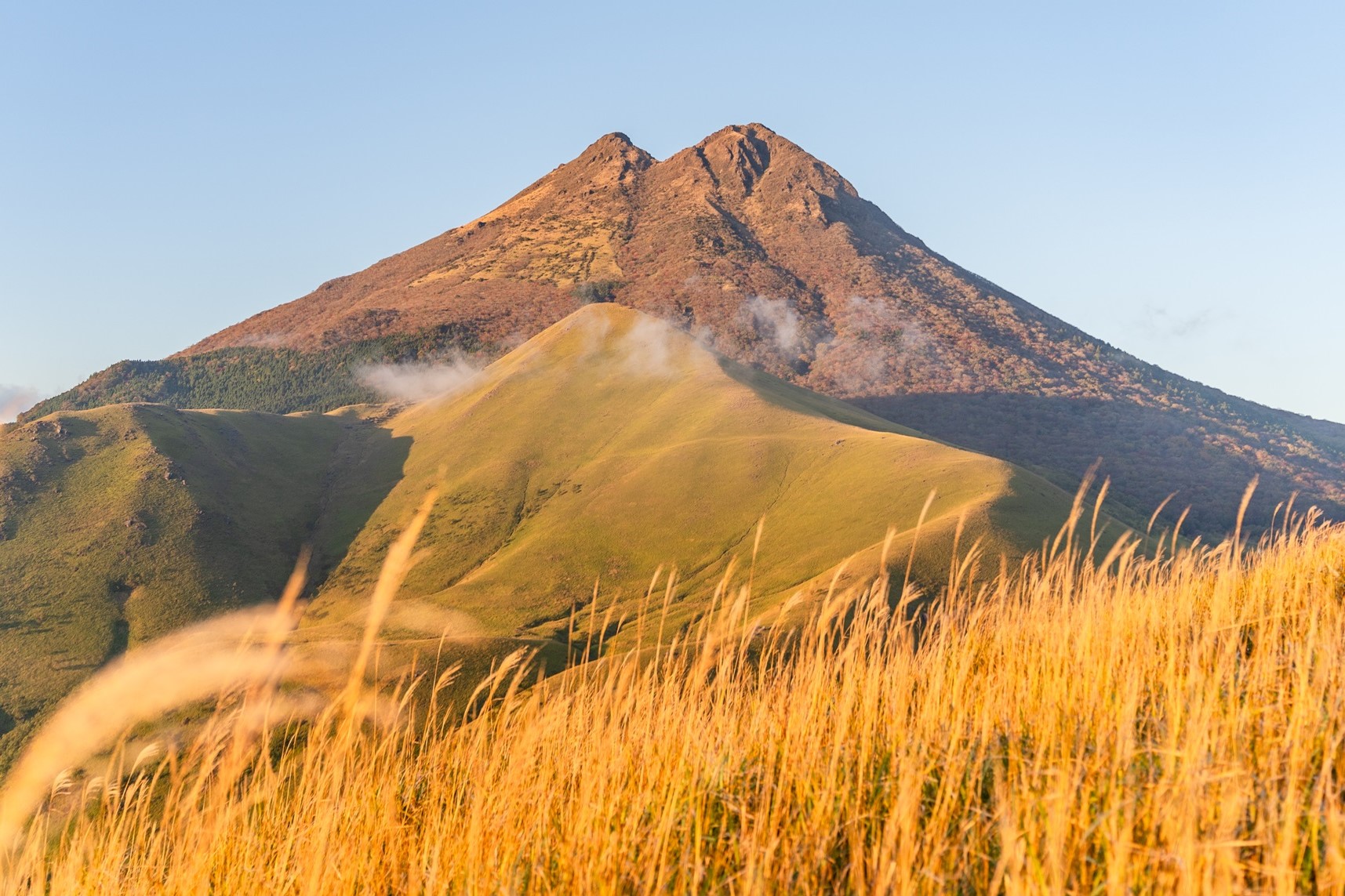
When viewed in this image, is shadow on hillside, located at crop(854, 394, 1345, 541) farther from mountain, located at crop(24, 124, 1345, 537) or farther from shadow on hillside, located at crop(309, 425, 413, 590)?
→ shadow on hillside, located at crop(309, 425, 413, 590)

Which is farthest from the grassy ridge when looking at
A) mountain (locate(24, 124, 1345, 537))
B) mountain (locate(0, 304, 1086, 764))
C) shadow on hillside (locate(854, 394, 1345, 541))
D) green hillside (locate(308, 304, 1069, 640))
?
A: shadow on hillside (locate(854, 394, 1345, 541))

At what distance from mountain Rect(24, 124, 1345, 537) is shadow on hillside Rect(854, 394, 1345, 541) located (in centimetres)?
37

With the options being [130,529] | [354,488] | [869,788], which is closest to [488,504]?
[354,488]

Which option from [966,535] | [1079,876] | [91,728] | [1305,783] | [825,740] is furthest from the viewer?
[966,535]

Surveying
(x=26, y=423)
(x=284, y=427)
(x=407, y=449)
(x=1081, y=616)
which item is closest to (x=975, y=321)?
(x=407, y=449)

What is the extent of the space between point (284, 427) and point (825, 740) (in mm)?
113925

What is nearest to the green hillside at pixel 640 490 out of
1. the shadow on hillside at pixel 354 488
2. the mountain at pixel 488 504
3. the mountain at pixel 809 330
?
the mountain at pixel 488 504

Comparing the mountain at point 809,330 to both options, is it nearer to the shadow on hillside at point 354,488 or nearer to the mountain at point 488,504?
the shadow on hillside at point 354,488

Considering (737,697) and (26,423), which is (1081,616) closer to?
(737,697)

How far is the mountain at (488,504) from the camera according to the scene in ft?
204

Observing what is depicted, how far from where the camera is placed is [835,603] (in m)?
5.02

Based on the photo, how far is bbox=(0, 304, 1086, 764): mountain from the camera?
62.2 meters

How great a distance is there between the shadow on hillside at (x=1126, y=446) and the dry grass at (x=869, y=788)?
99125 mm

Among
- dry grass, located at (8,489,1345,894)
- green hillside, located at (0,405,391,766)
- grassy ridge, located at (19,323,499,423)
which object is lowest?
green hillside, located at (0,405,391,766)
